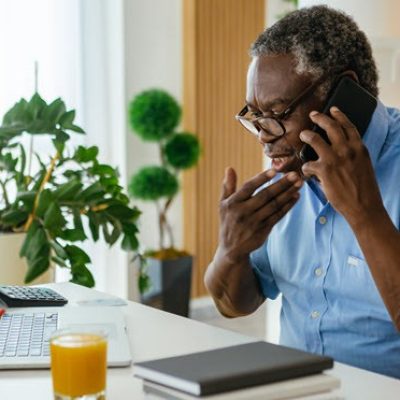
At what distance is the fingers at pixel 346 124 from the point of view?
1418 mm

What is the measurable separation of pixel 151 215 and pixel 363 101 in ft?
8.77

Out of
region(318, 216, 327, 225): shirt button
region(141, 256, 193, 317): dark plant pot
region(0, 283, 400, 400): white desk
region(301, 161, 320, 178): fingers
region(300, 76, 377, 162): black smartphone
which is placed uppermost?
region(300, 76, 377, 162): black smartphone

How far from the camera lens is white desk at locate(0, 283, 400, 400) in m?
1.19

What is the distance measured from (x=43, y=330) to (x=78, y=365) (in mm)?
428

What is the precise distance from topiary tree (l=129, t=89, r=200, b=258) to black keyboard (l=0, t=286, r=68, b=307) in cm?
196

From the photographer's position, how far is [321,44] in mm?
1542

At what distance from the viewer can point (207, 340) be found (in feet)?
4.78

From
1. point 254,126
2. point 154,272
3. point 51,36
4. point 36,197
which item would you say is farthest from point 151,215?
point 254,126

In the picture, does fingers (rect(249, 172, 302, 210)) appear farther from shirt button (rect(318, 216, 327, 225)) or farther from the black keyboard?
the black keyboard

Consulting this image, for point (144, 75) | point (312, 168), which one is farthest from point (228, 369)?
point (144, 75)

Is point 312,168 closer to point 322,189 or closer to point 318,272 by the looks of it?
point 322,189

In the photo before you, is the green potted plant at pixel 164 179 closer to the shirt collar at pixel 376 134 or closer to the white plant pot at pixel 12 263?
the white plant pot at pixel 12 263

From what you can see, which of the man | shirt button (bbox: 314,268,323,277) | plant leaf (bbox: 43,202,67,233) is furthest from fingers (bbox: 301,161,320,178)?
plant leaf (bbox: 43,202,67,233)

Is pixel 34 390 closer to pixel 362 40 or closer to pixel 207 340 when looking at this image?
pixel 207 340
